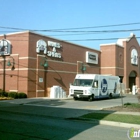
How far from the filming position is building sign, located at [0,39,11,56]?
101 feet

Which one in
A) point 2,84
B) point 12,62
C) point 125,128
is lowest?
point 125,128

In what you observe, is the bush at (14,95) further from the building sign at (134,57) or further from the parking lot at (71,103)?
the building sign at (134,57)

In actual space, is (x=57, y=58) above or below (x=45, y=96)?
above

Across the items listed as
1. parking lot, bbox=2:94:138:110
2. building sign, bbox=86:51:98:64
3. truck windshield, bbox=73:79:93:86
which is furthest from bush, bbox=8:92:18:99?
building sign, bbox=86:51:98:64

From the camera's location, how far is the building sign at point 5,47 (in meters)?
30.7

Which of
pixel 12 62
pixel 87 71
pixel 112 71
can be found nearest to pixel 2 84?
pixel 12 62

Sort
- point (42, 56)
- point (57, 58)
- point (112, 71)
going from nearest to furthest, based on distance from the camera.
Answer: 1. point (42, 56)
2. point (57, 58)
3. point (112, 71)

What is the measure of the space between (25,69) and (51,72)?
14.8ft

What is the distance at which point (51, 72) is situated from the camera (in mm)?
32906

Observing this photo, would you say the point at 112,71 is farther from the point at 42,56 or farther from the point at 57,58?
the point at 42,56

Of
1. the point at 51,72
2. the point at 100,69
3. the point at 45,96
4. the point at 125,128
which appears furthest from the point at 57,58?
the point at 125,128

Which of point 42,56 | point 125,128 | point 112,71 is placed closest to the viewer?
point 125,128

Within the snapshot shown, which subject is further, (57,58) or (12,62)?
(57,58)

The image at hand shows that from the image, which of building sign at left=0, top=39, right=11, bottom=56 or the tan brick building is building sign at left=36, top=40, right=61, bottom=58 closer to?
the tan brick building
